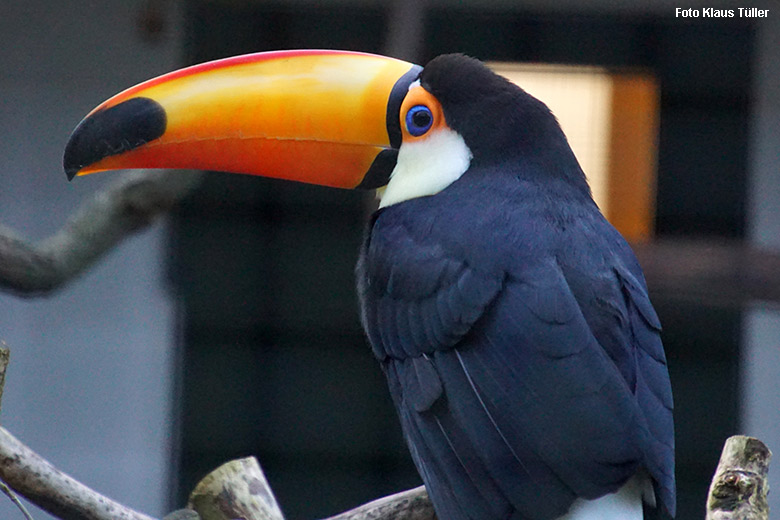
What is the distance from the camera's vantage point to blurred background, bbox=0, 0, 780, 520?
123 inches

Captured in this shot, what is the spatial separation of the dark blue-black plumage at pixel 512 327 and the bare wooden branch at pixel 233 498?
184 millimetres

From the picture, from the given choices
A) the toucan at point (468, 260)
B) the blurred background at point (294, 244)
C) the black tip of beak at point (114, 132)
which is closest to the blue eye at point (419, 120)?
the toucan at point (468, 260)

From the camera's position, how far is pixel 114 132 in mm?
1694

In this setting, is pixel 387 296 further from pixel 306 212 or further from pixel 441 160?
pixel 306 212

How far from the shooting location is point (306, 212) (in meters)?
3.21

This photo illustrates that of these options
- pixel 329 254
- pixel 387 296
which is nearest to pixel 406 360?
pixel 387 296

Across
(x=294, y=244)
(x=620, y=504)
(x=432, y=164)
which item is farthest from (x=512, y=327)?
(x=294, y=244)

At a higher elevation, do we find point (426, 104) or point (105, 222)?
point (426, 104)

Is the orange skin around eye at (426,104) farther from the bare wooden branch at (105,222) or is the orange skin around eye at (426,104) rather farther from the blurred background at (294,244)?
the blurred background at (294,244)

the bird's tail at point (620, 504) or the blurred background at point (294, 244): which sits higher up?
the blurred background at point (294, 244)

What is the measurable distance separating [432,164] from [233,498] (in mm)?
522

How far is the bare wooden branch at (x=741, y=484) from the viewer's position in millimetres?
1244

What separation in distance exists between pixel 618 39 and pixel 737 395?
38.1 inches

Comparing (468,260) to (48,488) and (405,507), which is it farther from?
(48,488)
